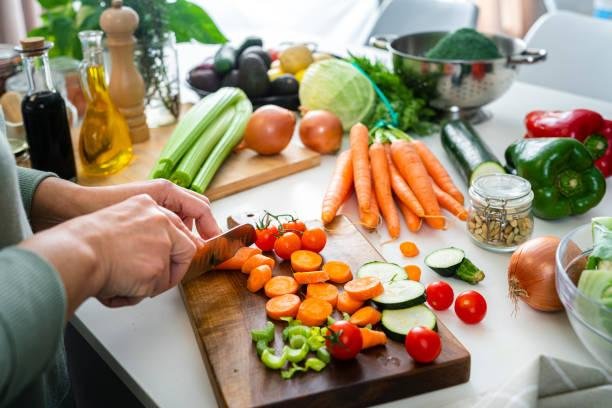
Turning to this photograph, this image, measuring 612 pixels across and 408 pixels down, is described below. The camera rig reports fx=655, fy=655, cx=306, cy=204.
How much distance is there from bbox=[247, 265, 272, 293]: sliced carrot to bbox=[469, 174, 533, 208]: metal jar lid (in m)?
0.44

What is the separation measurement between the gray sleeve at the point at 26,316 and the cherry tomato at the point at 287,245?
0.52 meters

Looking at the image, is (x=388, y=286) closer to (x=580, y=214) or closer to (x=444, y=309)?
(x=444, y=309)

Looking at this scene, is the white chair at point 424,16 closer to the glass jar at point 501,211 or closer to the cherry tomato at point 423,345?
the glass jar at point 501,211

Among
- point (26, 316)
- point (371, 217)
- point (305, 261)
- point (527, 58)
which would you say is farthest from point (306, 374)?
point (527, 58)

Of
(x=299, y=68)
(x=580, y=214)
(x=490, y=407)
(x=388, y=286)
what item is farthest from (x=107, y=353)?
(x=299, y=68)

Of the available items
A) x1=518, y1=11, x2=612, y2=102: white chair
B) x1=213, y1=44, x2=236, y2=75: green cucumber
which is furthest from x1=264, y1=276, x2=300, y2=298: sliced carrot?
x1=518, y1=11, x2=612, y2=102: white chair

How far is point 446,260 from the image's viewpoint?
3.95ft

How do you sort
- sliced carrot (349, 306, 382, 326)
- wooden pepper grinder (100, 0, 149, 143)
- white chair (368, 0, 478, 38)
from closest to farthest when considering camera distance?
1. sliced carrot (349, 306, 382, 326)
2. wooden pepper grinder (100, 0, 149, 143)
3. white chair (368, 0, 478, 38)

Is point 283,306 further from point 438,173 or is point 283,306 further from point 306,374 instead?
point 438,173

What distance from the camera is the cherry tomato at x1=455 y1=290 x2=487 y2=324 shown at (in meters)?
1.08

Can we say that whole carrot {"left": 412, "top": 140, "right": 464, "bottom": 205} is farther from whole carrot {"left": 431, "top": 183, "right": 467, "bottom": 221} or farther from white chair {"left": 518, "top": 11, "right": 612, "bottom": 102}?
white chair {"left": 518, "top": 11, "right": 612, "bottom": 102}

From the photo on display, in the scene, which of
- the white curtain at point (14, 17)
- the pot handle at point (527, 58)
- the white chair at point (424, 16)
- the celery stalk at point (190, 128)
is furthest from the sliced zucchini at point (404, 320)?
the white curtain at point (14, 17)

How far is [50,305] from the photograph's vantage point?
0.72 metres

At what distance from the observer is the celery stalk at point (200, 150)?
1.52m
